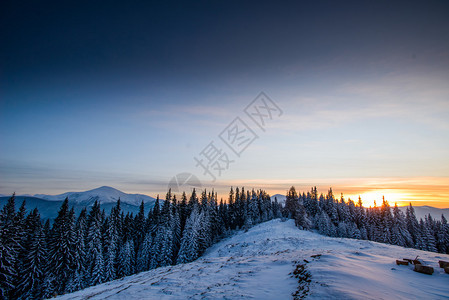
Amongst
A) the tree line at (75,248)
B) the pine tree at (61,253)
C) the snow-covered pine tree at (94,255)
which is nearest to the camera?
the tree line at (75,248)

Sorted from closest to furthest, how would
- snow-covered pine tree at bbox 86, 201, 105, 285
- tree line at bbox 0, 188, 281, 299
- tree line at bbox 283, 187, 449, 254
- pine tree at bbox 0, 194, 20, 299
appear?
1. pine tree at bbox 0, 194, 20, 299
2. tree line at bbox 0, 188, 281, 299
3. snow-covered pine tree at bbox 86, 201, 105, 285
4. tree line at bbox 283, 187, 449, 254

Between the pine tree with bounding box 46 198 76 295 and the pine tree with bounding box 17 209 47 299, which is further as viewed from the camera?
the pine tree with bounding box 46 198 76 295

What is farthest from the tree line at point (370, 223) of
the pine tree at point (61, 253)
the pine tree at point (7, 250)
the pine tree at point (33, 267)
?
the pine tree at point (7, 250)

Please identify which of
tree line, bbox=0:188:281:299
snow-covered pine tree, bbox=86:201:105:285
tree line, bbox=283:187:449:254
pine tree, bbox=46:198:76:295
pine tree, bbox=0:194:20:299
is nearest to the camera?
pine tree, bbox=0:194:20:299

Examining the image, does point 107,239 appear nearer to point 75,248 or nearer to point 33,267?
point 75,248

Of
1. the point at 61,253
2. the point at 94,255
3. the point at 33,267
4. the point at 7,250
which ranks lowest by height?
the point at 94,255

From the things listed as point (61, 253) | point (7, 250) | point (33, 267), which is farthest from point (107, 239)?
point (7, 250)

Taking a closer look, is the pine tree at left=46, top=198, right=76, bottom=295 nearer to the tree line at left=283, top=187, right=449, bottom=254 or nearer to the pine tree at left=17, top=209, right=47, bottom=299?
the pine tree at left=17, top=209, right=47, bottom=299

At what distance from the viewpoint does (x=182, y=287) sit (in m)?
14.5

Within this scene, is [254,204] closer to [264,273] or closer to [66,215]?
[66,215]

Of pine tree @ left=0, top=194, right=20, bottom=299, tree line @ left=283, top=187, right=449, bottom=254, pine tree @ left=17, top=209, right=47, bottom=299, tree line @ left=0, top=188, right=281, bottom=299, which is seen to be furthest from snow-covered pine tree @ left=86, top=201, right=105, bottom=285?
tree line @ left=283, top=187, right=449, bottom=254

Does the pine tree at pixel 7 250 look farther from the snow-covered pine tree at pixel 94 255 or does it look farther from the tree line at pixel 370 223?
the tree line at pixel 370 223

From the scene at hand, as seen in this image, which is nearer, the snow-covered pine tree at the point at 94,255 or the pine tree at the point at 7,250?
the pine tree at the point at 7,250

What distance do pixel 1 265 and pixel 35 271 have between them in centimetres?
591
